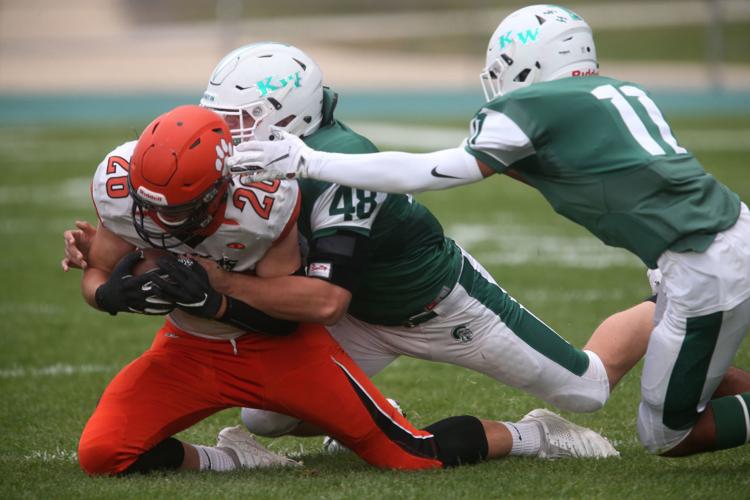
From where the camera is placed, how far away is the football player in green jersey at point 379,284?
3709 mm

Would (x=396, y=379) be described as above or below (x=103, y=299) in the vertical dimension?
below

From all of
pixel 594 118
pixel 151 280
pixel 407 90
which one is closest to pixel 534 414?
pixel 594 118

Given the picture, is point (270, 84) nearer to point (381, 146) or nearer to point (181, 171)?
point (181, 171)

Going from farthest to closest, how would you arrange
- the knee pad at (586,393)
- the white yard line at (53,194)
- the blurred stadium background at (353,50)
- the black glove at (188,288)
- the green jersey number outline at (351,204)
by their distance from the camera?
the blurred stadium background at (353,50) < the white yard line at (53,194) < the knee pad at (586,393) < the green jersey number outline at (351,204) < the black glove at (188,288)

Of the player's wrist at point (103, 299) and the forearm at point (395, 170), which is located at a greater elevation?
the forearm at point (395, 170)

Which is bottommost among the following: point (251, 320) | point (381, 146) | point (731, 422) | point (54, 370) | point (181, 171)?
point (381, 146)

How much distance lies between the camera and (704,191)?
3543 mm

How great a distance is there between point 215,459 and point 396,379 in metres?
1.51

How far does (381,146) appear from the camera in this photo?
41.1 ft

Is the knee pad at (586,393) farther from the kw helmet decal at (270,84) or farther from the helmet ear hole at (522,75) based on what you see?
the kw helmet decal at (270,84)

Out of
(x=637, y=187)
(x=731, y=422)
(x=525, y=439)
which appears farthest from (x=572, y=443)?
(x=637, y=187)

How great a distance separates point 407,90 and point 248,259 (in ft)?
52.9

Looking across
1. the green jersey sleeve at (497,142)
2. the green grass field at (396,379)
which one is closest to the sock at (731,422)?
the green grass field at (396,379)

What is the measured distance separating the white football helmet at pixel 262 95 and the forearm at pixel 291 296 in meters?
0.51
